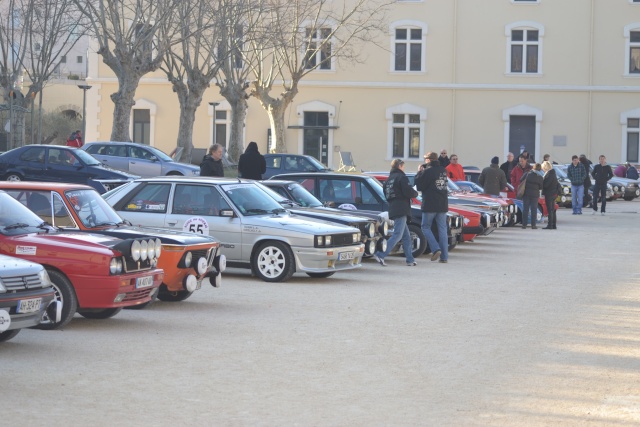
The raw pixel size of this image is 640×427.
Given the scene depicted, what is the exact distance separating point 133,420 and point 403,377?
8.59 feet

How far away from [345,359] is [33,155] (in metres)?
21.7

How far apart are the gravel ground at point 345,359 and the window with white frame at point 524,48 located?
38604 mm

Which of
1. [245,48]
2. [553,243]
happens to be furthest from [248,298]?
[245,48]

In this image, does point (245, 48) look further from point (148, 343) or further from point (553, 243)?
point (148, 343)

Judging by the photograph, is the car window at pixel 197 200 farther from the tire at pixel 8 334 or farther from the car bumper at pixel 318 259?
the tire at pixel 8 334

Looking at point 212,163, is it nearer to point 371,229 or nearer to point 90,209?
point 371,229

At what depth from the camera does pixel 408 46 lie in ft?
179

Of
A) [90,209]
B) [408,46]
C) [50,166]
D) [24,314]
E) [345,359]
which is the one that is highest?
[408,46]

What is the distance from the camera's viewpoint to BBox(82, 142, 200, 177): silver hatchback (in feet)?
115

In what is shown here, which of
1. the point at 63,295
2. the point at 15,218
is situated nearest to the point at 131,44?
the point at 15,218

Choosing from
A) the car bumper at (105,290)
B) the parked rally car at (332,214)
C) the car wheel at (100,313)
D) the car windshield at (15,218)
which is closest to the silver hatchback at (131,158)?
the parked rally car at (332,214)

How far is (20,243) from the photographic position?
37.2 feet

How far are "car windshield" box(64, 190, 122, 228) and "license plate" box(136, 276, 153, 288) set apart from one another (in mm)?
1317

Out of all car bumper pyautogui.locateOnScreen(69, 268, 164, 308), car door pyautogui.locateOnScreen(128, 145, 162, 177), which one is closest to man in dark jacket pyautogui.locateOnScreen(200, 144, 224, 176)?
car bumper pyautogui.locateOnScreen(69, 268, 164, 308)
